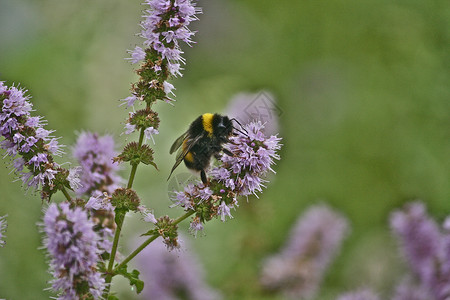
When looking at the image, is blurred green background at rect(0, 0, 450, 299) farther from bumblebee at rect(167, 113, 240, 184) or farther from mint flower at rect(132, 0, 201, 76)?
mint flower at rect(132, 0, 201, 76)

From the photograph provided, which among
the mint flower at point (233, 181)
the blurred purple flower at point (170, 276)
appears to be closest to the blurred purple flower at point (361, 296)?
the blurred purple flower at point (170, 276)

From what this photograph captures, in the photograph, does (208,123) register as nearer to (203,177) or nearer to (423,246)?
(203,177)

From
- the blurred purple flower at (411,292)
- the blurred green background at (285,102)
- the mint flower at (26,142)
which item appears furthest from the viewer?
the blurred green background at (285,102)

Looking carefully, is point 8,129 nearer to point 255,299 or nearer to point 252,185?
point 252,185

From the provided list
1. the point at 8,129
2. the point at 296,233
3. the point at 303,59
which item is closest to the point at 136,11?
the point at 303,59

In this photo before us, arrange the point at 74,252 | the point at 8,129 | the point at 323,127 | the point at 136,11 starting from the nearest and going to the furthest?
the point at 74,252, the point at 8,129, the point at 136,11, the point at 323,127

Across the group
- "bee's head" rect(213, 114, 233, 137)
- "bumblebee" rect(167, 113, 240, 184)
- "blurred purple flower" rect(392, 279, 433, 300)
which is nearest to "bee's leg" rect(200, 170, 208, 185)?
"bumblebee" rect(167, 113, 240, 184)

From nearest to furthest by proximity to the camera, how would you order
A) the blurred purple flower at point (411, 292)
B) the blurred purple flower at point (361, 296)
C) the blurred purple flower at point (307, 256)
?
the blurred purple flower at point (411, 292) < the blurred purple flower at point (361, 296) < the blurred purple flower at point (307, 256)

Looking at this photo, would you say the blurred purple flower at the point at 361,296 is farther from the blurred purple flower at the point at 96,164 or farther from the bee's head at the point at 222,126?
the blurred purple flower at the point at 96,164
